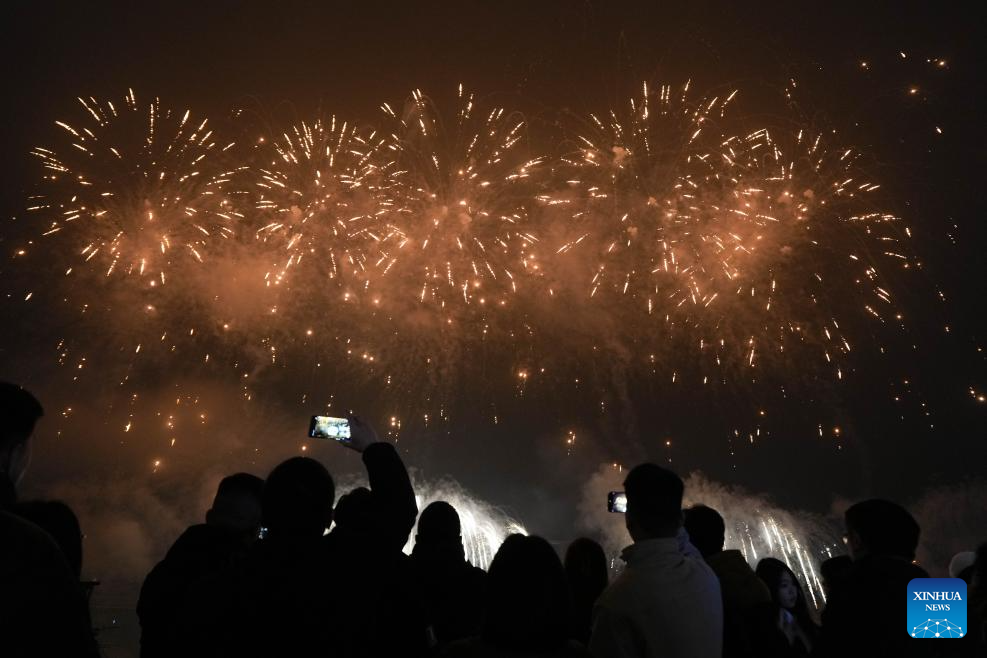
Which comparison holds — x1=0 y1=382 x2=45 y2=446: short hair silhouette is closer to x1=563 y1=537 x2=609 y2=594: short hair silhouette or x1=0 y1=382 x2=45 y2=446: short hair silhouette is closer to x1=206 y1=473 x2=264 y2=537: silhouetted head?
x1=206 y1=473 x2=264 y2=537: silhouetted head

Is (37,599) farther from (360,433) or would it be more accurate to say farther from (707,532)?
(707,532)

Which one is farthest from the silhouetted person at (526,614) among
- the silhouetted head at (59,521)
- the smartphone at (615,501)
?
the smartphone at (615,501)

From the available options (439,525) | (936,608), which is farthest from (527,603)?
(936,608)

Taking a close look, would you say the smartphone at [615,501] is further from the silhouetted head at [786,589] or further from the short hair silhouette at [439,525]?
the short hair silhouette at [439,525]

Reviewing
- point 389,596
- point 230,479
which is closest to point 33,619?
point 389,596

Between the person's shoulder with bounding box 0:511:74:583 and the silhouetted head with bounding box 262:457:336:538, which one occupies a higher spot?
the silhouetted head with bounding box 262:457:336:538

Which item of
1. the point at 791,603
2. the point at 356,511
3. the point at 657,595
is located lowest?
the point at 791,603

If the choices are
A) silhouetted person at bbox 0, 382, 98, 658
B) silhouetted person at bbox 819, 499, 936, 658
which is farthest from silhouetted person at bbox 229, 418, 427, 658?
silhouetted person at bbox 819, 499, 936, 658
